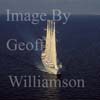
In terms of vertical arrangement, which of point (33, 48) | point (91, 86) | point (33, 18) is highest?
point (33, 18)

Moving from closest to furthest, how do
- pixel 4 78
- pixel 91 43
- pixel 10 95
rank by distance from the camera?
pixel 10 95 → pixel 4 78 → pixel 91 43

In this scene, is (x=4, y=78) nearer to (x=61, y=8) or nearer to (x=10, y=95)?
(x=10, y=95)

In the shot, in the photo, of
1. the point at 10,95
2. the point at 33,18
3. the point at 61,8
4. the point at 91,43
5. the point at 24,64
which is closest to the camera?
the point at 33,18

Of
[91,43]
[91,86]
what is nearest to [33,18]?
[91,86]

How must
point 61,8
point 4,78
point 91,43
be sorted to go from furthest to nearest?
point 91,43 → point 4,78 → point 61,8

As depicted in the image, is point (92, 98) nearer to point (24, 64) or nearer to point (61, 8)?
point (24, 64)

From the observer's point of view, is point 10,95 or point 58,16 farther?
point 10,95

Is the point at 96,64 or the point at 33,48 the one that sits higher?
the point at 33,48

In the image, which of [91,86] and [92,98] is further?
[91,86]

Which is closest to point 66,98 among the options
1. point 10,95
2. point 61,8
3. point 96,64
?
point 10,95
